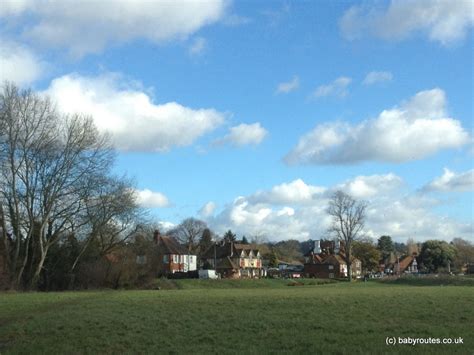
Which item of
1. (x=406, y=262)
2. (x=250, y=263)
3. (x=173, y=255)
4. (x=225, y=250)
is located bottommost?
(x=406, y=262)

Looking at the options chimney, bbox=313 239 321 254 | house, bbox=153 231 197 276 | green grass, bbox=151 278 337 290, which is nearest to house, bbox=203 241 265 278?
house, bbox=153 231 197 276

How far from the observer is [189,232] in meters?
136

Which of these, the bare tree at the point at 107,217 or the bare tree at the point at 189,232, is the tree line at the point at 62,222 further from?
the bare tree at the point at 189,232

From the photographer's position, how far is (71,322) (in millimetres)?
19953

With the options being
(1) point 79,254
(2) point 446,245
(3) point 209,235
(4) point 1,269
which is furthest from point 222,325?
(2) point 446,245

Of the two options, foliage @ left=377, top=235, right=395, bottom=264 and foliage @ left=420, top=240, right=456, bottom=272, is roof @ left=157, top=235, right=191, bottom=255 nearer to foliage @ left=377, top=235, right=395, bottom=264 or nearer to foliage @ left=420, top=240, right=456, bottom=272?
foliage @ left=420, top=240, right=456, bottom=272

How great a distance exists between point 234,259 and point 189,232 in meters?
15.6

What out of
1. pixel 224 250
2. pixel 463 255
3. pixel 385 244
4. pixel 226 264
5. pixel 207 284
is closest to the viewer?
pixel 207 284

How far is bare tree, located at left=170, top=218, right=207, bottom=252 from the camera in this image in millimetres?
134875

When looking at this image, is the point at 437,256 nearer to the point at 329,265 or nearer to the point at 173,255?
the point at 329,265

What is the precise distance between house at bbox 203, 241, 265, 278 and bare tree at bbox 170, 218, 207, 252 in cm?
504

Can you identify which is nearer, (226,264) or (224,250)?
(226,264)

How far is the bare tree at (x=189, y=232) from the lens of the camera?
134875mm

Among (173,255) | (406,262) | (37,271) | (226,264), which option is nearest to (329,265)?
(226,264)
